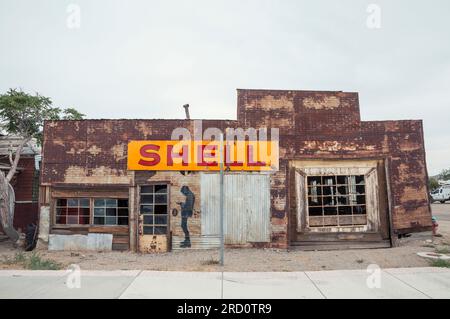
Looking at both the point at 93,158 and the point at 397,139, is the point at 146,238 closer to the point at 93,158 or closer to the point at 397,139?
the point at 93,158

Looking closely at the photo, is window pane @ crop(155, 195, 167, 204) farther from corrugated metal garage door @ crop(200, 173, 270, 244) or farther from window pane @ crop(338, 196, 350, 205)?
window pane @ crop(338, 196, 350, 205)

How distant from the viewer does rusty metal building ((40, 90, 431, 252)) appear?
12055 mm

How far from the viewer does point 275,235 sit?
471 inches

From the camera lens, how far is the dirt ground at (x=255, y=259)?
933 centimetres

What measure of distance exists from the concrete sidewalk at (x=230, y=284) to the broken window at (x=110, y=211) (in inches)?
159

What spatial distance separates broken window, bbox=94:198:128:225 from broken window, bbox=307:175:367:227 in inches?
263

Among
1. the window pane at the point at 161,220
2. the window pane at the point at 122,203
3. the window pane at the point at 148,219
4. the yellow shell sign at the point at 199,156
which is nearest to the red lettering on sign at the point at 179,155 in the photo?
the yellow shell sign at the point at 199,156

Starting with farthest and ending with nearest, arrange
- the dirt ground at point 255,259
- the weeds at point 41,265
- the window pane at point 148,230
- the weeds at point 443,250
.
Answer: the window pane at point 148,230, the weeds at point 443,250, the dirt ground at point 255,259, the weeds at point 41,265

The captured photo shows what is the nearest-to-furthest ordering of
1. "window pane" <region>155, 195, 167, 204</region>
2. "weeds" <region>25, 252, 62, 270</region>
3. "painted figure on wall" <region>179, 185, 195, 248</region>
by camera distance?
"weeds" <region>25, 252, 62, 270</region>
"painted figure on wall" <region>179, 185, 195, 248</region>
"window pane" <region>155, 195, 167, 204</region>

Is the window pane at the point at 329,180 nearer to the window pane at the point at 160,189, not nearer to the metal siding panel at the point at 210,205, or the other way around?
the metal siding panel at the point at 210,205

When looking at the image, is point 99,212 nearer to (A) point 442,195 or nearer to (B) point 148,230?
(B) point 148,230

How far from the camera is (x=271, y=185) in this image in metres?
12.2

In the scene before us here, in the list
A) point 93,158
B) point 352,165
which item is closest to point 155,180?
point 93,158

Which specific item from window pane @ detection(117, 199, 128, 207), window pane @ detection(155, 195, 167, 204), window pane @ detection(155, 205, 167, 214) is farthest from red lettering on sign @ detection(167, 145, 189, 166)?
window pane @ detection(117, 199, 128, 207)
